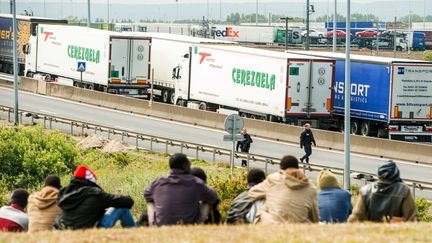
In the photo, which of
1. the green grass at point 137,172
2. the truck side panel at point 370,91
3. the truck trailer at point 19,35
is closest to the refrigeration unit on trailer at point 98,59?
the truck trailer at point 19,35

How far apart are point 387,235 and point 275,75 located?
3520 centimetres

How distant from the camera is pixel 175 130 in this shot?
165 ft

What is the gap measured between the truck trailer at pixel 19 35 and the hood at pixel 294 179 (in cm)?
5729

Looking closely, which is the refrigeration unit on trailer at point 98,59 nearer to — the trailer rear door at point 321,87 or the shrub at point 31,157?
the trailer rear door at point 321,87

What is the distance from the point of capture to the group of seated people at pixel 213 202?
13.5 m

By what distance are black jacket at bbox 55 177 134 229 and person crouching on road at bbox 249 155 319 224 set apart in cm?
145

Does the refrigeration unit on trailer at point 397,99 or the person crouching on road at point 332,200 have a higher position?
the person crouching on road at point 332,200

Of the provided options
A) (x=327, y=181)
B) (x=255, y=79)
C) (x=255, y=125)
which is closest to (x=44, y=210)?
(x=327, y=181)

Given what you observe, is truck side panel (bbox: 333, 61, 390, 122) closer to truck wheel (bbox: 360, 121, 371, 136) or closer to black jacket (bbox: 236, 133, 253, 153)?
truck wheel (bbox: 360, 121, 371, 136)

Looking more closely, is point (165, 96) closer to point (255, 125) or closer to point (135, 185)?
point (255, 125)

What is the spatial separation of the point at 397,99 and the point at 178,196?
3228cm

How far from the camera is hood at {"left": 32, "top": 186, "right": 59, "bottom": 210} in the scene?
14289 millimetres

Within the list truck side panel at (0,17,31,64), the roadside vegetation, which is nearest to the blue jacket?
the roadside vegetation

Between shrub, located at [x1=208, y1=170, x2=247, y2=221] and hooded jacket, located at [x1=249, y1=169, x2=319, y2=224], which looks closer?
hooded jacket, located at [x1=249, y1=169, x2=319, y2=224]
